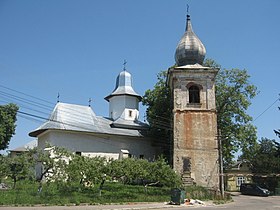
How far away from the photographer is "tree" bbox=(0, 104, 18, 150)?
1594 inches

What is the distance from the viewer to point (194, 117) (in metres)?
31.2

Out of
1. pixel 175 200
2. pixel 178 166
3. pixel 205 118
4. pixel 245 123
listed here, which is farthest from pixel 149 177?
pixel 245 123

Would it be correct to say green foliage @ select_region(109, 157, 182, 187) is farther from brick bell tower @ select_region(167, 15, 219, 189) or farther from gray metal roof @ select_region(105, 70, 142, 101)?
gray metal roof @ select_region(105, 70, 142, 101)

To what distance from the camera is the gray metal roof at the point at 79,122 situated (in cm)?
3356

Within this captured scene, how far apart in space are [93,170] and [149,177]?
4648 millimetres

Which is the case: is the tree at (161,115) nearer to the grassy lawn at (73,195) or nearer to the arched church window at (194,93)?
the arched church window at (194,93)

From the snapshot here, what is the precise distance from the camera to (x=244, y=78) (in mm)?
36156

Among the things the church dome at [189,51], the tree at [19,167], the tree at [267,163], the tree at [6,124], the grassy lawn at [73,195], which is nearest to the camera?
the grassy lawn at [73,195]

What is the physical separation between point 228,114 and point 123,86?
547 inches

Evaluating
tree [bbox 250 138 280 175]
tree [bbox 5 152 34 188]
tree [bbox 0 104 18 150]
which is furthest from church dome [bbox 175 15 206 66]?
tree [bbox 0 104 18 150]

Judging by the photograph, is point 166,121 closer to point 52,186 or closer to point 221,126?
point 221,126

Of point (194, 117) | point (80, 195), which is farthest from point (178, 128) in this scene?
point (80, 195)

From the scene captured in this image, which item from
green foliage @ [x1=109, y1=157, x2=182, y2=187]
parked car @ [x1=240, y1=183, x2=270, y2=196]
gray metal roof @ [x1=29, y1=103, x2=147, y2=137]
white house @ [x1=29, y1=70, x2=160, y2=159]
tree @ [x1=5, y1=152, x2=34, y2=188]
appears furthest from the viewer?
parked car @ [x1=240, y1=183, x2=270, y2=196]

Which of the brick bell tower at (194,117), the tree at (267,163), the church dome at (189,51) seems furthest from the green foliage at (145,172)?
the tree at (267,163)
